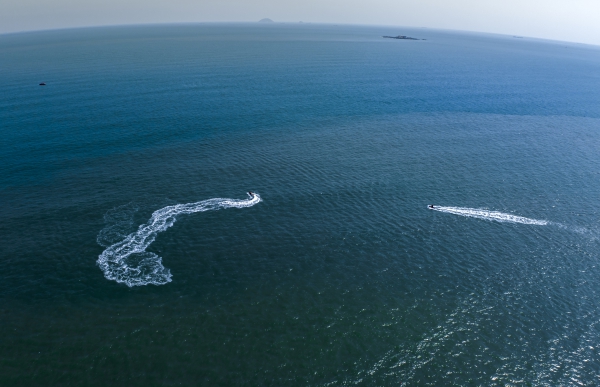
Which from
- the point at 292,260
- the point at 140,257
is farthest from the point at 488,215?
the point at 140,257

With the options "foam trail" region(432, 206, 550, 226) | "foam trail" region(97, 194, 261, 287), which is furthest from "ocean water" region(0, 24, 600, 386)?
"foam trail" region(432, 206, 550, 226)

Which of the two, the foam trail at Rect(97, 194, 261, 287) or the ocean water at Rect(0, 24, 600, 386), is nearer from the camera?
the ocean water at Rect(0, 24, 600, 386)

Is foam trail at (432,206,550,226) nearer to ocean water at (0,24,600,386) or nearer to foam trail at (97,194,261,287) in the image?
ocean water at (0,24,600,386)

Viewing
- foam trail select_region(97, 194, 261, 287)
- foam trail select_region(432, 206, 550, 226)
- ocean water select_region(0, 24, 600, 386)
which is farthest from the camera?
foam trail select_region(432, 206, 550, 226)

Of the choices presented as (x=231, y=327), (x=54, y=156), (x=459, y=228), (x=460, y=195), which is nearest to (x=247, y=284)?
(x=231, y=327)

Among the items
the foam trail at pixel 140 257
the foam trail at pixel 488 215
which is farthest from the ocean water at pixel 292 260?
the foam trail at pixel 488 215

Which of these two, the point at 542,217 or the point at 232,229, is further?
the point at 542,217

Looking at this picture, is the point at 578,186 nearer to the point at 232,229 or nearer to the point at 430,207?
the point at 430,207
